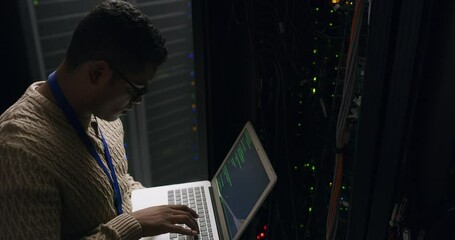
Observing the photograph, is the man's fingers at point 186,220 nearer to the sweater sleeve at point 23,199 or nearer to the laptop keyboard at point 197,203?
the laptop keyboard at point 197,203

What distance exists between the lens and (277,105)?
1204mm

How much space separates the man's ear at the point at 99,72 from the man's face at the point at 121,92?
0.04 feet

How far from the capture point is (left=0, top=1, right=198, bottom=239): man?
2.81ft

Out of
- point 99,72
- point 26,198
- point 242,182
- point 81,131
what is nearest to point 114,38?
point 99,72

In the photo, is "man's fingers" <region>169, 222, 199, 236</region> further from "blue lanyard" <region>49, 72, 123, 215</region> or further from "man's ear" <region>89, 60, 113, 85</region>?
"man's ear" <region>89, 60, 113, 85</region>

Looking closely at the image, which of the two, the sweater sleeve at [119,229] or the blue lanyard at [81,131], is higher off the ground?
the blue lanyard at [81,131]

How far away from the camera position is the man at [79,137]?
86cm

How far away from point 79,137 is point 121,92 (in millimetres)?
151

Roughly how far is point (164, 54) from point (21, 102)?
0.36m

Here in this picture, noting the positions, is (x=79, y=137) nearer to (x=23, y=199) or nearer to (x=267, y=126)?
(x=23, y=199)

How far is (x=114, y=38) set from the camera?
931 mm

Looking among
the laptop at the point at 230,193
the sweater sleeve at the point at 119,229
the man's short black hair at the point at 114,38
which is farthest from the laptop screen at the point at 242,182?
the man's short black hair at the point at 114,38

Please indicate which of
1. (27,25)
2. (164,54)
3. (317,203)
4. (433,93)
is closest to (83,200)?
(164,54)

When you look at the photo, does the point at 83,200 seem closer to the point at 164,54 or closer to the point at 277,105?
the point at 164,54
